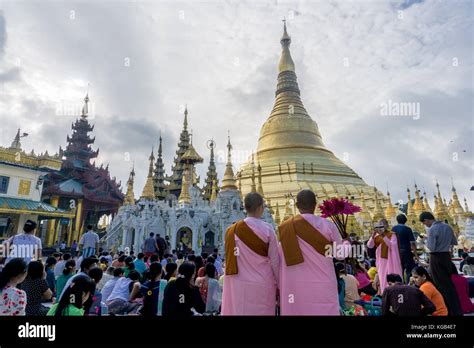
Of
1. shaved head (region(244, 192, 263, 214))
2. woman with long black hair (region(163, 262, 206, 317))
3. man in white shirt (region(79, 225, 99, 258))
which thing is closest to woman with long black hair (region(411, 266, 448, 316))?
shaved head (region(244, 192, 263, 214))

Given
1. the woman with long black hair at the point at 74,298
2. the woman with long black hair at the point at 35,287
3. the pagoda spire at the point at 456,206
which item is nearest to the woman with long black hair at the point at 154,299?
the woman with long black hair at the point at 74,298

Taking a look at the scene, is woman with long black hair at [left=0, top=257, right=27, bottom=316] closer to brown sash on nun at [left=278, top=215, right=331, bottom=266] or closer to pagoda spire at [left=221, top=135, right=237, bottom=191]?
brown sash on nun at [left=278, top=215, right=331, bottom=266]

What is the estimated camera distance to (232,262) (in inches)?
147

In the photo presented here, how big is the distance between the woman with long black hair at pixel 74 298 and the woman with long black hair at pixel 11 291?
1.17 ft

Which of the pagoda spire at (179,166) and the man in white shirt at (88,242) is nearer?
the man in white shirt at (88,242)

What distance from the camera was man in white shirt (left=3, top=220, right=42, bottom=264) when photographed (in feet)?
21.8

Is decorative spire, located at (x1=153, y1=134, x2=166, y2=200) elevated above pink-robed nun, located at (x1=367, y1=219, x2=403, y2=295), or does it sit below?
above

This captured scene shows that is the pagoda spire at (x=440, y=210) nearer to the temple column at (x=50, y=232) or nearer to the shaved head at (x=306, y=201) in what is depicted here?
the shaved head at (x=306, y=201)

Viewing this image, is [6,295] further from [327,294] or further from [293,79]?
[293,79]

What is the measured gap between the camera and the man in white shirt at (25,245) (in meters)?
6.64

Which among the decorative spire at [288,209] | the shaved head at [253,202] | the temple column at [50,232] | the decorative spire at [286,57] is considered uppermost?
the decorative spire at [286,57]

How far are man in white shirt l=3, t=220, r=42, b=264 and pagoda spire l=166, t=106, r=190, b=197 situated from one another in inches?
1314

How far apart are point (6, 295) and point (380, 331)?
14.1 feet

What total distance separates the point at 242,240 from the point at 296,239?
0.64 meters
